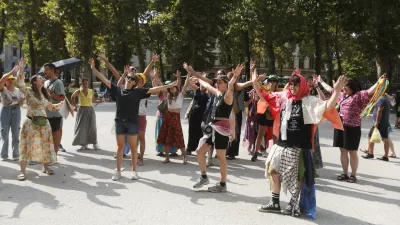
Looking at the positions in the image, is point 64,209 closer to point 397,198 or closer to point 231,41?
point 397,198

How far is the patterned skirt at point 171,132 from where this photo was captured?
332 inches

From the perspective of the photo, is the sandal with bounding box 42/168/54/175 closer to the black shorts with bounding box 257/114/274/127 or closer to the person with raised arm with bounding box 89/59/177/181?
the person with raised arm with bounding box 89/59/177/181

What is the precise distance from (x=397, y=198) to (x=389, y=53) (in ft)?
61.1

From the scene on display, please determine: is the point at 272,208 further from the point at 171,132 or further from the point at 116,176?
the point at 171,132

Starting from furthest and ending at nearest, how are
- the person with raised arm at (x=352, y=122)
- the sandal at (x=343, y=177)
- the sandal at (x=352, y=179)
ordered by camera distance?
the sandal at (x=343, y=177) → the sandal at (x=352, y=179) → the person with raised arm at (x=352, y=122)

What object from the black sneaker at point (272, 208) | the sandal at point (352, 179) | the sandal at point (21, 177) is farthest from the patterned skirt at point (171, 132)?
the black sneaker at point (272, 208)

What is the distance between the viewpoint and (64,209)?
5.30m

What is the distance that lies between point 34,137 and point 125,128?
155 cm

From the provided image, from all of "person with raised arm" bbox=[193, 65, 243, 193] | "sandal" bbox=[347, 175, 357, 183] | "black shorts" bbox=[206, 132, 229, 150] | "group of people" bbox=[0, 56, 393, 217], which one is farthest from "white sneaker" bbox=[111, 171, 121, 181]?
"sandal" bbox=[347, 175, 357, 183]

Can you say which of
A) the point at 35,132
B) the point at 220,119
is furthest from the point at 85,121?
the point at 220,119

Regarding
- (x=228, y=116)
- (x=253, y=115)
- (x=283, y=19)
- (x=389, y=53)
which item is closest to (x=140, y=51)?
(x=283, y=19)

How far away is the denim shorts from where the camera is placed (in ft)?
22.3

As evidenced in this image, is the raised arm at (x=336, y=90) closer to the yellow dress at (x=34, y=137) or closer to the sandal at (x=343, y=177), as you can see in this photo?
the sandal at (x=343, y=177)

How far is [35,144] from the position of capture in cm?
688
